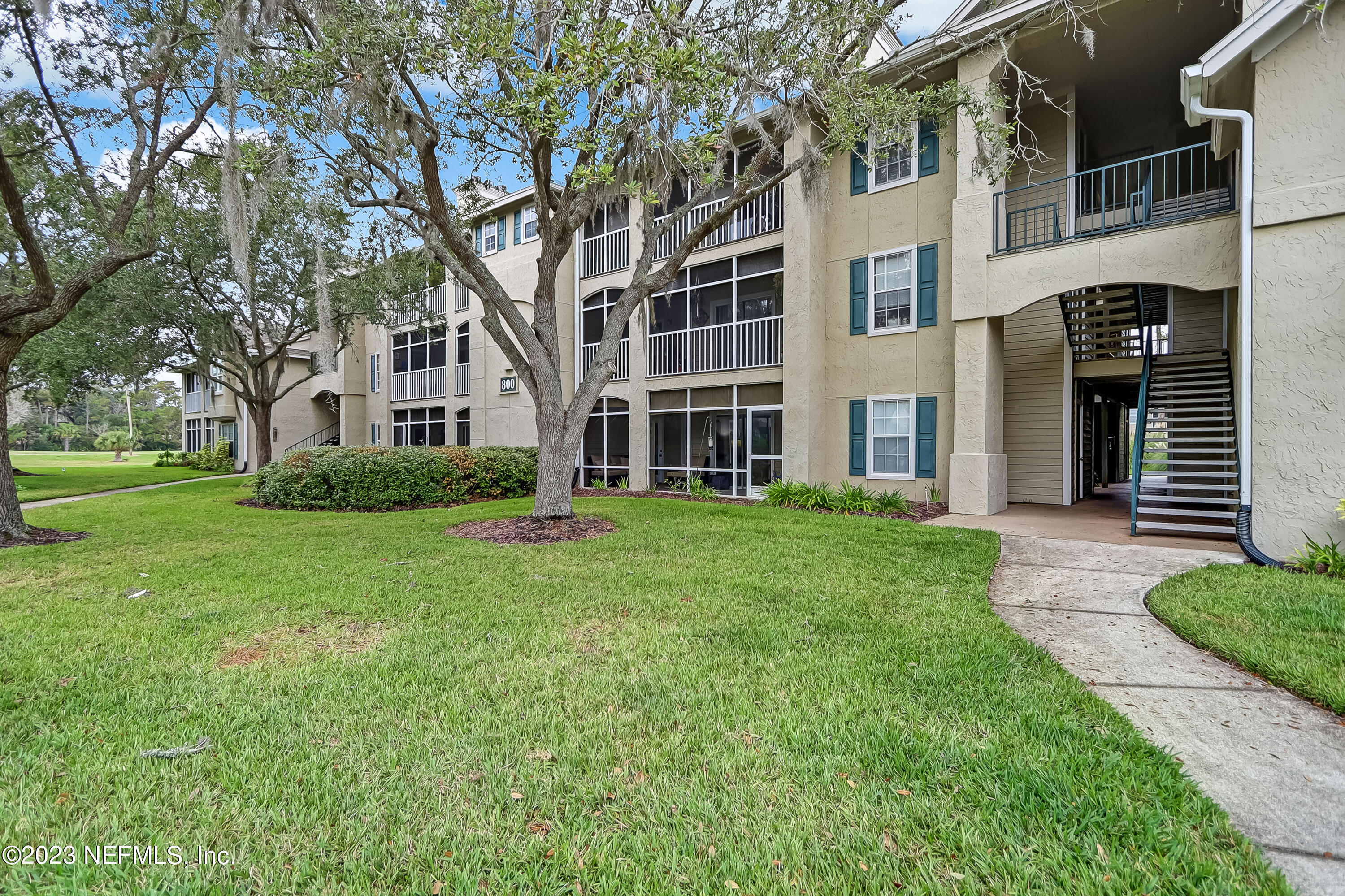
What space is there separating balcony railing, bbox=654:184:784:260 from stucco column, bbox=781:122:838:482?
1.48 ft

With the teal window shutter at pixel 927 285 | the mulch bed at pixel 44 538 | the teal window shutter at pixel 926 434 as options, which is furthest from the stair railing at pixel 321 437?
the teal window shutter at pixel 927 285

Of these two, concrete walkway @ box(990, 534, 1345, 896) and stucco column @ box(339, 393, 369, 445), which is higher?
stucco column @ box(339, 393, 369, 445)

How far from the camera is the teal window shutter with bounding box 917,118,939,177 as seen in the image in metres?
10.8

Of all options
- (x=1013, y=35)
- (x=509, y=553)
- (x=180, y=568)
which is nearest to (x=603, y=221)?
(x=1013, y=35)

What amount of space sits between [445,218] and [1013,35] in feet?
29.8

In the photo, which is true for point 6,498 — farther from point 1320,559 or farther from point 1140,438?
point 1140,438

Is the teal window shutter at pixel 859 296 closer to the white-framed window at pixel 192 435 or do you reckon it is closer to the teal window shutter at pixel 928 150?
the teal window shutter at pixel 928 150

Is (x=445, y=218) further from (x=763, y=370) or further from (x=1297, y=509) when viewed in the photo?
(x=1297, y=509)

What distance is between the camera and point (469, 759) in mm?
2508

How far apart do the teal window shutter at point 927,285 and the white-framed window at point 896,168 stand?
1.48 meters

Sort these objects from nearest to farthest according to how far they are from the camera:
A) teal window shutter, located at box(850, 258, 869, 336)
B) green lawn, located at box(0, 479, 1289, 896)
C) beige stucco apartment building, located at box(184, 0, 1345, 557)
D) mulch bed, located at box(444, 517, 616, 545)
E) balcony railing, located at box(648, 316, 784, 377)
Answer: green lawn, located at box(0, 479, 1289, 896) → beige stucco apartment building, located at box(184, 0, 1345, 557) → mulch bed, located at box(444, 517, 616, 545) → teal window shutter, located at box(850, 258, 869, 336) → balcony railing, located at box(648, 316, 784, 377)

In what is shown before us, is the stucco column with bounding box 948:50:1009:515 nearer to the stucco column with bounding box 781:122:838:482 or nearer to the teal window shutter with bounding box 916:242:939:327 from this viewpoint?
the teal window shutter with bounding box 916:242:939:327

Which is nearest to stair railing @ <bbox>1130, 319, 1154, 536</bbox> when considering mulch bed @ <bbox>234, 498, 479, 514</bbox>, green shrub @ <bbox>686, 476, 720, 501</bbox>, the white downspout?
green shrub @ <bbox>686, 476, 720, 501</bbox>

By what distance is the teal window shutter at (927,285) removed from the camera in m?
10.7
